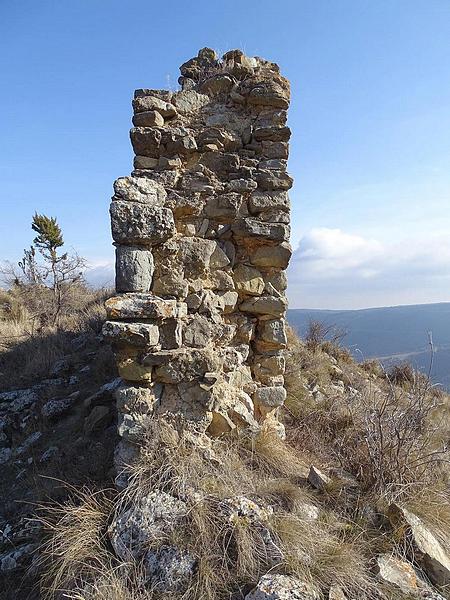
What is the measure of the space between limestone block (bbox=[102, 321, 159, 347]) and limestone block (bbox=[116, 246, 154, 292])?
34 centimetres

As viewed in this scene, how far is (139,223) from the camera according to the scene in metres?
3.03

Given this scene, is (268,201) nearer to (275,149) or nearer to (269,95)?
(275,149)

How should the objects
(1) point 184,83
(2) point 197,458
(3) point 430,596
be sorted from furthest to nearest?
(1) point 184,83, (2) point 197,458, (3) point 430,596

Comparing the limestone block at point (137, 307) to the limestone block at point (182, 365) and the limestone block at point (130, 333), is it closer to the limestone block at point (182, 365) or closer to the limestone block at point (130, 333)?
the limestone block at point (130, 333)

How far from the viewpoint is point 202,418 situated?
3.02 meters

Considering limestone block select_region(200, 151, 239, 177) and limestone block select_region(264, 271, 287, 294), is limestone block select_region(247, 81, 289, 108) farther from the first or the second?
limestone block select_region(264, 271, 287, 294)

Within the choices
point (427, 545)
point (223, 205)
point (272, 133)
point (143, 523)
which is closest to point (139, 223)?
point (223, 205)

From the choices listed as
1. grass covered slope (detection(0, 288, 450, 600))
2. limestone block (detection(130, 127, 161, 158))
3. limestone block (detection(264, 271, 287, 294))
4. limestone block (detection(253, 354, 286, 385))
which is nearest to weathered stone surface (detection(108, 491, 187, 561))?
grass covered slope (detection(0, 288, 450, 600))

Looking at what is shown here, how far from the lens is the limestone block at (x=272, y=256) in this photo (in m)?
3.56

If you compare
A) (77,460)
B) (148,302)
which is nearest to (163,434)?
(148,302)

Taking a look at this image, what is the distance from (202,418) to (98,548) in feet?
3.57

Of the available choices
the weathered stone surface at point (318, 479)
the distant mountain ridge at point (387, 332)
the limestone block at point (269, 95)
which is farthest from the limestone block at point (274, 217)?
the weathered stone surface at point (318, 479)

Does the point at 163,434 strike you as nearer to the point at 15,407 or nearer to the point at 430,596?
the point at 430,596

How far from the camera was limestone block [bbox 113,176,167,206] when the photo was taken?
3057 millimetres
